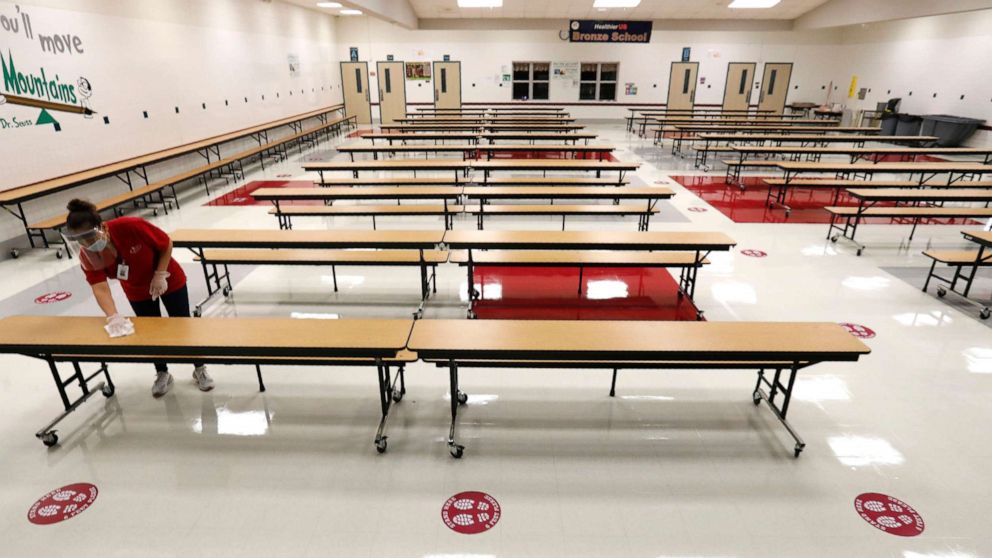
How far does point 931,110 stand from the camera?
13320 millimetres

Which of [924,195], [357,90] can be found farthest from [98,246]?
[357,90]

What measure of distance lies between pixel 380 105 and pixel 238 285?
48.5 ft

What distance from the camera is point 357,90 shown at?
18.0m

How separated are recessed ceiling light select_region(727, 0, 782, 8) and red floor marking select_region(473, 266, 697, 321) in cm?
1346

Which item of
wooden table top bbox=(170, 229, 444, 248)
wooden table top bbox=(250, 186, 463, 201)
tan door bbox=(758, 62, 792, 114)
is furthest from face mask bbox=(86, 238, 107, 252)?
tan door bbox=(758, 62, 792, 114)

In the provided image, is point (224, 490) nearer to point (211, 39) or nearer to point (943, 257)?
point (943, 257)

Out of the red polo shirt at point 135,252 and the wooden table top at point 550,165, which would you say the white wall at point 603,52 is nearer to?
the wooden table top at point 550,165

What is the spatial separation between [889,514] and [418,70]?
714 inches

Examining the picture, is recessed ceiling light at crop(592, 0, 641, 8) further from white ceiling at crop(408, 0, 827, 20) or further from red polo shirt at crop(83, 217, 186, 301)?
red polo shirt at crop(83, 217, 186, 301)

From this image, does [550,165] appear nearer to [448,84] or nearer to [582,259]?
[582,259]

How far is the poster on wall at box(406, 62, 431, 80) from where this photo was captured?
17.7 meters

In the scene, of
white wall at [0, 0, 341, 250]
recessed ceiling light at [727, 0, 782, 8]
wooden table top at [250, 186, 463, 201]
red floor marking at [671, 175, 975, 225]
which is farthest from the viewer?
recessed ceiling light at [727, 0, 782, 8]

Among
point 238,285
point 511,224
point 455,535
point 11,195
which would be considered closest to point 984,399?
point 455,535

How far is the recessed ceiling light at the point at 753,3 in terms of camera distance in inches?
575
